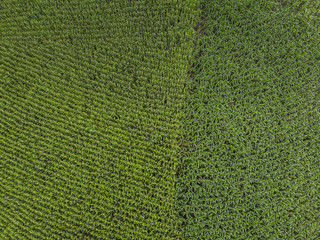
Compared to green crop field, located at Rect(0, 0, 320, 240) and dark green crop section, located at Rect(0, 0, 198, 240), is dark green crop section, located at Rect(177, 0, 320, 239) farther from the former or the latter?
dark green crop section, located at Rect(0, 0, 198, 240)

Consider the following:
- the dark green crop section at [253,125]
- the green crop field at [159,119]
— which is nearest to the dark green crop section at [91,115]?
the green crop field at [159,119]

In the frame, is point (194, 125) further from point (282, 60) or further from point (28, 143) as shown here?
point (28, 143)

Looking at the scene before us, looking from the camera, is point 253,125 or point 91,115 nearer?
point 253,125

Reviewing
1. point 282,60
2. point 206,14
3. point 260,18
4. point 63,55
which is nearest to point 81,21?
point 63,55

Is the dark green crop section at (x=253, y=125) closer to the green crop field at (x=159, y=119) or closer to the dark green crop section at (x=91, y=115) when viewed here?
the green crop field at (x=159, y=119)

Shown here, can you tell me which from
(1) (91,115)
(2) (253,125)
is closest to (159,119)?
(1) (91,115)

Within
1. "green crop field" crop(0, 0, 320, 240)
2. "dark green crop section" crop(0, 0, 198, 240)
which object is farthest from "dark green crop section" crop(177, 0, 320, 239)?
"dark green crop section" crop(0, 0, 198, 240)

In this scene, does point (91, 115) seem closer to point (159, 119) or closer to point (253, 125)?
point (159, 119)
